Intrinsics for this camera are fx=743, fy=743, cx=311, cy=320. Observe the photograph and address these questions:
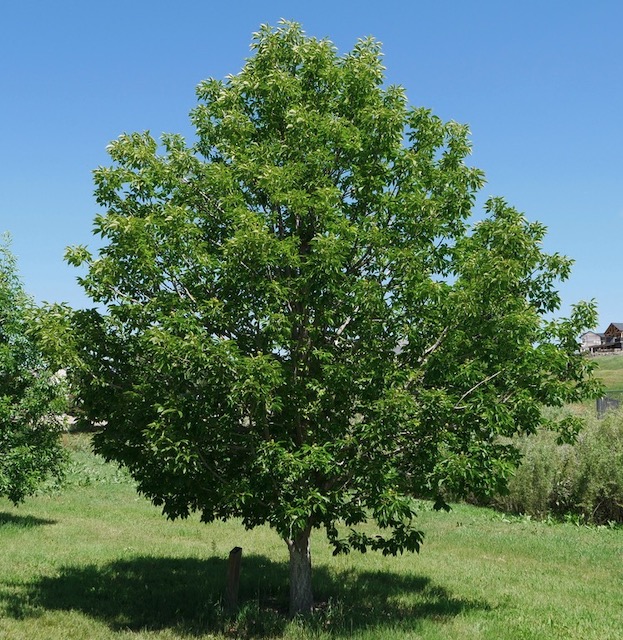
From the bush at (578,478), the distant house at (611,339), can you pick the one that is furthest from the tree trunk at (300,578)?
the distant house at (611,339)

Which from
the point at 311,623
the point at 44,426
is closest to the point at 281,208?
the point at 311,623

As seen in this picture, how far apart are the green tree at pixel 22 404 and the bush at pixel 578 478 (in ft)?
49.3

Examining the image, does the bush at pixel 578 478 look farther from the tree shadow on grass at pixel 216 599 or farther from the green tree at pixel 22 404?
the green tree at pixel 22 404

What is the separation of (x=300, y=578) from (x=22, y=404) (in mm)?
11010

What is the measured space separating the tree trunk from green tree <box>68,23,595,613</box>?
33mm

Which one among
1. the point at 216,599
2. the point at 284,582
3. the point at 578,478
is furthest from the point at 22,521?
the point at 578,478

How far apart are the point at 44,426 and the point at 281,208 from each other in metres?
12.2

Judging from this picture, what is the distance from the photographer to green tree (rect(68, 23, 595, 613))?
1144cm

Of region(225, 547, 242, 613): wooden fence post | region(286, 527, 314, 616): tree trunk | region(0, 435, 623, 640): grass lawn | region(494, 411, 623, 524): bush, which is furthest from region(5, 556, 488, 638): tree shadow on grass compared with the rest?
region(494, 411, 623, 524): bush

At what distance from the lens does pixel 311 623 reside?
12.8 meters

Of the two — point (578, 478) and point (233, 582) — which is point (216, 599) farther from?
point (578, 478)

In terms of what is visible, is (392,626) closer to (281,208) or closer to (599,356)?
(281,208)

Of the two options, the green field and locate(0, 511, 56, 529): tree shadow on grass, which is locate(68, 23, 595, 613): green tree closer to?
locate(0, 511, 56, 529): tree shadow on grass

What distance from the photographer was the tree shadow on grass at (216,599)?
42.8ft
